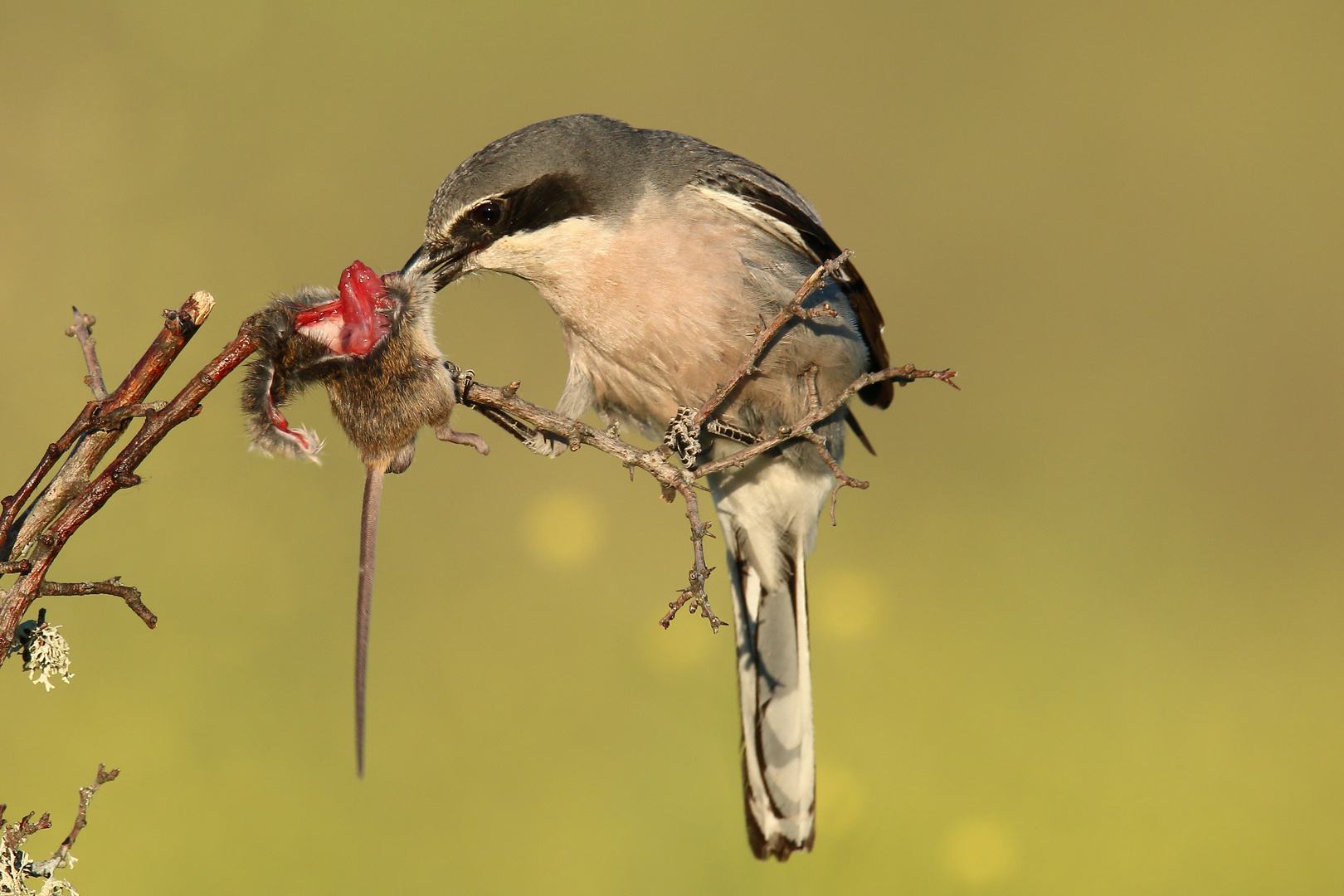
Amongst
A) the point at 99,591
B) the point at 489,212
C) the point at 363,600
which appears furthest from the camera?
the point at 489,212

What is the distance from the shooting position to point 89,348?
1.67 metres

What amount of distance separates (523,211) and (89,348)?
1.44m

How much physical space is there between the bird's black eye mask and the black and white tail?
1192 mm

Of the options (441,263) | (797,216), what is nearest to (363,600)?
(441,263)

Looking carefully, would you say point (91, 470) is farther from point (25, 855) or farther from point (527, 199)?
point (527, 199)

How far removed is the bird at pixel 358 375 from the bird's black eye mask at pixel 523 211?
61 cm

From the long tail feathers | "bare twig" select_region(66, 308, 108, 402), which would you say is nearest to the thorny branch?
"bare twig" select_region(66, 308, 108, 402)

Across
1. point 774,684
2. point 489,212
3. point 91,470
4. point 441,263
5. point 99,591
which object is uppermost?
point 489,212

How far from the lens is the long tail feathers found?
10.6ft

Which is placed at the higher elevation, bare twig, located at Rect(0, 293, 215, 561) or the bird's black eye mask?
the bird's black eye mask

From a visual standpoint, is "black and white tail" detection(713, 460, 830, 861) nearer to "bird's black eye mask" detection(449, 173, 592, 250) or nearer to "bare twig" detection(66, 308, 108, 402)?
"bird's black eye mask" detection(449, 173, 592, 250)

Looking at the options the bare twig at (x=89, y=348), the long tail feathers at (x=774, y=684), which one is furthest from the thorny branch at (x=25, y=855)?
the long tail feathers at (x=774, y=684)

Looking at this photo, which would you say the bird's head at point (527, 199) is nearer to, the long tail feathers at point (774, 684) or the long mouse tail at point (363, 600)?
the long mouse tail at point (363, 600)

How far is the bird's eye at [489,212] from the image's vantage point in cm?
282
